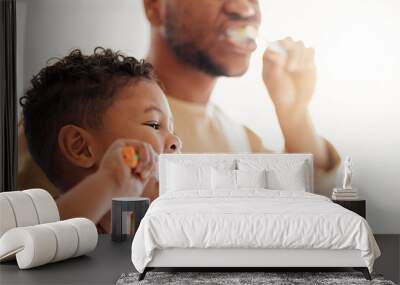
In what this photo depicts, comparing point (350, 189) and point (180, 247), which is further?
point (350, 189)

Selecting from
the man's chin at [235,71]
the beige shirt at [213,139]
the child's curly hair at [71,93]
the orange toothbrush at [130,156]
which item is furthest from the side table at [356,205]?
the child's curly hair at [71,93]

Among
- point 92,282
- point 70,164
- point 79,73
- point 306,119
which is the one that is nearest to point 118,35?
point 79,73

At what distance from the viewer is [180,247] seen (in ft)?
17.2

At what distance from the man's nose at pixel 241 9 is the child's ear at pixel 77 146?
87.2 inches

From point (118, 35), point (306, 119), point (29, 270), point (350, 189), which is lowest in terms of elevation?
point (29, 270)

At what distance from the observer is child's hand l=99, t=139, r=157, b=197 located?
777cm

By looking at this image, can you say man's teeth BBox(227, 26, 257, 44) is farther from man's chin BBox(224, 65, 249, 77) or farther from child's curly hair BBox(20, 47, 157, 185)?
child's curly hair BBox(20, 47, 157, 185)

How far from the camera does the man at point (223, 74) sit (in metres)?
7.80

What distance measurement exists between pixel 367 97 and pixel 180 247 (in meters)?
3.62

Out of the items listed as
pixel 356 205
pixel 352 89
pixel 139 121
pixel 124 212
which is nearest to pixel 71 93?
pixel 139 121

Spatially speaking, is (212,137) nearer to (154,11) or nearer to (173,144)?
(173,144)

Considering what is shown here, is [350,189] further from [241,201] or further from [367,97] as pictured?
[241,201]

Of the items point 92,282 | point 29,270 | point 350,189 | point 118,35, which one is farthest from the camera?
point 118,35

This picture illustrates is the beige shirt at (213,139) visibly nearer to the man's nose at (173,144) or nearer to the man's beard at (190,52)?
A: the man's nose at (173,144)
